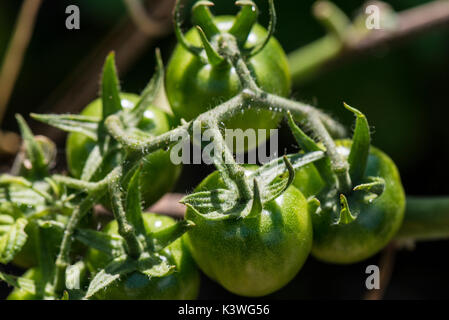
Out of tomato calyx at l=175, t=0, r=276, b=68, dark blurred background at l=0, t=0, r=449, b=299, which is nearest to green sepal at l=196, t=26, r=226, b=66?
tomato calyx at l=175, t=0, r=276, b=68

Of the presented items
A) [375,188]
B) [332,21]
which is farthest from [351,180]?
[332,21]

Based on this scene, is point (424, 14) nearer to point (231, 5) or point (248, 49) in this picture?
point (231, 5)

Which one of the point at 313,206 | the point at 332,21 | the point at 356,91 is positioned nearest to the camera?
the point at 313,206

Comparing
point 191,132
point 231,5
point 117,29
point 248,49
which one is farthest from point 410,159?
point 191,132

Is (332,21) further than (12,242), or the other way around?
(332,21)

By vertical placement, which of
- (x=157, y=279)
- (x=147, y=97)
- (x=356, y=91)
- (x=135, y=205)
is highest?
(x=147, y=97)

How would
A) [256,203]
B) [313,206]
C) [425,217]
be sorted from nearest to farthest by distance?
[256,203] → [313,206] → [425,217]

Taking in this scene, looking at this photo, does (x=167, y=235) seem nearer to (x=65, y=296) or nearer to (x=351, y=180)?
(x=65, y=296)

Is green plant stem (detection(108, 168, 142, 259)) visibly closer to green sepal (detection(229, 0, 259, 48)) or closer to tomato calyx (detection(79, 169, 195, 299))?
tomato calyx (detection(79, 169, 195, 299))
